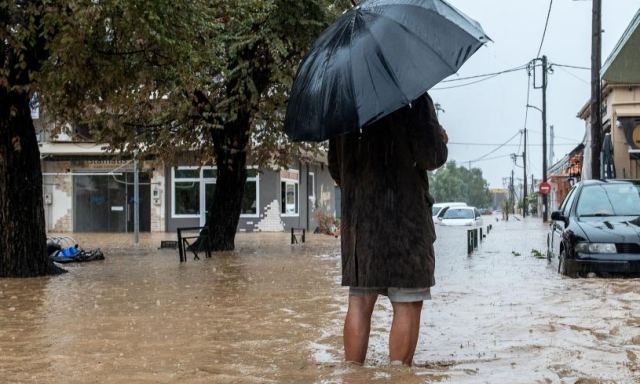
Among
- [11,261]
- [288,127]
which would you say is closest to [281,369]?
[288,127]

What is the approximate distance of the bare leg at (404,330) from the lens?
164 inches

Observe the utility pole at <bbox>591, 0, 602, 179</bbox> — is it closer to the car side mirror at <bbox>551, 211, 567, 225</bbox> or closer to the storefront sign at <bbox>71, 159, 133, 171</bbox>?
the car side mirror at <bbox>551, 211, 567, 225</bbox>

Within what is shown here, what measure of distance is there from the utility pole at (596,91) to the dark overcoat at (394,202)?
1634cm

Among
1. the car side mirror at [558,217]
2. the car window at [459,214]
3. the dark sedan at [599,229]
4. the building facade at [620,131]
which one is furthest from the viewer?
the car window at [459,214]

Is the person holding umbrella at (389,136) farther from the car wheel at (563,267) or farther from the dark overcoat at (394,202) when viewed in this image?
the car wheel at (563,267)

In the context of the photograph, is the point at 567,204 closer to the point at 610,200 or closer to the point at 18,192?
the point at 610,200

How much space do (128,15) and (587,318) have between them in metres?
6.37

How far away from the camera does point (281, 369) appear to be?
465 centimetres

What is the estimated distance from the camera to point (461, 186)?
13650cm

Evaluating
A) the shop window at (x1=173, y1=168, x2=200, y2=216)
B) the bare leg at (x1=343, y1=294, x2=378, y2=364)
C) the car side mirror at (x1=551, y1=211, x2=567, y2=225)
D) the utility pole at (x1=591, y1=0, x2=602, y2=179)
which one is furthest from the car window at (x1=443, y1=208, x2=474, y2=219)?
the bare leg at (x1=343, y1=294, x2=378, y2=364)

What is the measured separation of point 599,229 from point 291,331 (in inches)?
216

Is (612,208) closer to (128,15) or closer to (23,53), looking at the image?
(128,15)

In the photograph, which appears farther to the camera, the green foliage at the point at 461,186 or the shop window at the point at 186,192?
the green foliage at the point at 461,186

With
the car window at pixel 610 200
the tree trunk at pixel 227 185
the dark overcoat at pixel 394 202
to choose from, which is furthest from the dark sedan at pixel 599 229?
the tree trunk at pixel 227 185
